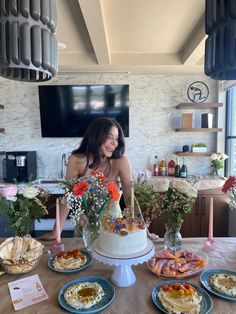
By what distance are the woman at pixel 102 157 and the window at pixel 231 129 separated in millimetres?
2392

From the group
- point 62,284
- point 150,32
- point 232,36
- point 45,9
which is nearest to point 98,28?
point 150,32

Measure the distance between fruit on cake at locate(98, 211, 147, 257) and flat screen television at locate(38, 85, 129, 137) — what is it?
263cm

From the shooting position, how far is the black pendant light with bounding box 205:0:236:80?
2.82 ft

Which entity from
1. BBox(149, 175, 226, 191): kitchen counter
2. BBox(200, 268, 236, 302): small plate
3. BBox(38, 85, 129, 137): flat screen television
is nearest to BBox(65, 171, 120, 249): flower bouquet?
BBox(200, 268, 236, 302): small plate

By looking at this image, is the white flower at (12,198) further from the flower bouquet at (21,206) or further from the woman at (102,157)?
the woman at (102,157)

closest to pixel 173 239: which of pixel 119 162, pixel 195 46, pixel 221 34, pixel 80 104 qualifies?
pixel 119 162

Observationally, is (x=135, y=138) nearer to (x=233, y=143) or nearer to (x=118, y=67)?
(x=118, y=67)

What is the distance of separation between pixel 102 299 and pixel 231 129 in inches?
131

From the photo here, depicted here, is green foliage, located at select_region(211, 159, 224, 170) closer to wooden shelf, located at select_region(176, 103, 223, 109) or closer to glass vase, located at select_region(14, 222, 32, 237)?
wooden shelf, located at select_region(176, 103, 223, 109)

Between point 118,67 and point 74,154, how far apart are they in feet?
6.37

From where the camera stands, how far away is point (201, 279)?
40.7 inches

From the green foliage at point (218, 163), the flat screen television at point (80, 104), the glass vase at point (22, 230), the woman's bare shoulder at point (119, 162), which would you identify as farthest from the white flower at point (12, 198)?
the green foliage at point (218, 163)

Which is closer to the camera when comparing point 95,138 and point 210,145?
point 95,138

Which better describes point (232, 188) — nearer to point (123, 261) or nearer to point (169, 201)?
point (169, 201)
